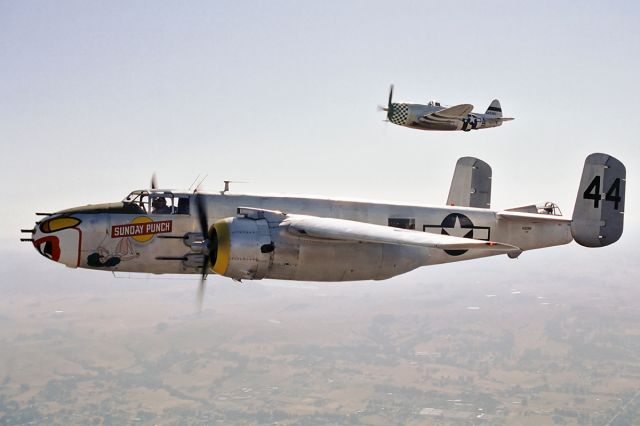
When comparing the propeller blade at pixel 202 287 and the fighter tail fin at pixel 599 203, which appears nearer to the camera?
the propeller blade at pixel 202 287

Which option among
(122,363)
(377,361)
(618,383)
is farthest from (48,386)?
(618,383)

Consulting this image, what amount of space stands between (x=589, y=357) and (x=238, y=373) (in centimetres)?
9942

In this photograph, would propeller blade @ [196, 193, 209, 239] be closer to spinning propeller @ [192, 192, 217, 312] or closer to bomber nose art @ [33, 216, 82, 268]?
spinning propeller @ [192, 192, 217, 312]

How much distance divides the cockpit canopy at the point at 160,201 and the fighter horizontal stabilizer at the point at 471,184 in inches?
576

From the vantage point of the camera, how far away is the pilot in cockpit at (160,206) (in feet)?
70.3

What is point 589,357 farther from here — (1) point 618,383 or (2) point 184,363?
(2) point 184,363

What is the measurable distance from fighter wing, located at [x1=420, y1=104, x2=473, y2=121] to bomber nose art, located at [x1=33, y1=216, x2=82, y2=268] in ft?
83.9

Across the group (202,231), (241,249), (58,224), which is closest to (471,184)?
(202,231)

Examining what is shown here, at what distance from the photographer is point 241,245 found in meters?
18.5

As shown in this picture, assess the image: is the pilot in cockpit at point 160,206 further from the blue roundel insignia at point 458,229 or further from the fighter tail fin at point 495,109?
the fighter tail fin at point 495,109

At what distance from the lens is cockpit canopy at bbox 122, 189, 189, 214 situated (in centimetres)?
2144

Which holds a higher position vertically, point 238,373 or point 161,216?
point 161,216

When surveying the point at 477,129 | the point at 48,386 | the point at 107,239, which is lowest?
the point at 48,386

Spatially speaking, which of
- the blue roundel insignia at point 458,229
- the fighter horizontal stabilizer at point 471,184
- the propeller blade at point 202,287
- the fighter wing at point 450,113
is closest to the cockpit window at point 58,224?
the propeller blade at point 202,287
